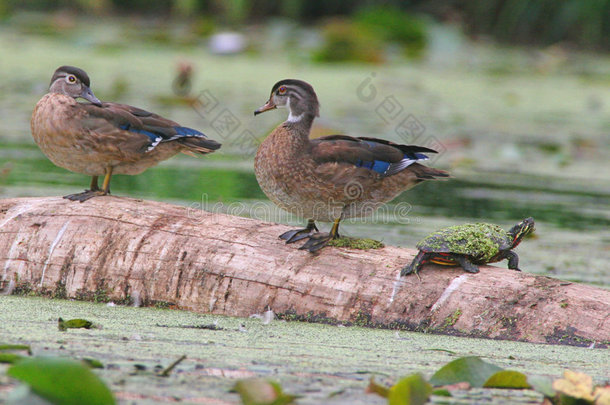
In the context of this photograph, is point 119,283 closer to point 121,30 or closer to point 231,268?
point 231,268

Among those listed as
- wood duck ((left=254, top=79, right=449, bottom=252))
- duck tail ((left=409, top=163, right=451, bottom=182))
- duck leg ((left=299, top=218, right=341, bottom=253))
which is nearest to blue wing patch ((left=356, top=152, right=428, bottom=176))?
wood duck ((left=254, top=79, right=449, bottom=252))

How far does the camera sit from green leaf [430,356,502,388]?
9.46ft

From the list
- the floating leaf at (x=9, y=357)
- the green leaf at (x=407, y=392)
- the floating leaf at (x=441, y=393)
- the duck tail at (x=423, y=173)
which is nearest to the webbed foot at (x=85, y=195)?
the duck tail at (x=423, y=173)

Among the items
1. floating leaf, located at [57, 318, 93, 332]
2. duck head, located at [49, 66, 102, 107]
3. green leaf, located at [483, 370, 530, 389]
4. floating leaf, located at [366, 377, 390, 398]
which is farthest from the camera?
duck head, located at [49, 66, 102, 107]

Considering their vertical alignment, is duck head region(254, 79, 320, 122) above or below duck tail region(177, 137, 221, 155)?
above

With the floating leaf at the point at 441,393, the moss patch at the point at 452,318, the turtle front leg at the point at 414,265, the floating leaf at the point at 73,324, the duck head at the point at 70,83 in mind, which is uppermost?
the duck head at the point at 70,83

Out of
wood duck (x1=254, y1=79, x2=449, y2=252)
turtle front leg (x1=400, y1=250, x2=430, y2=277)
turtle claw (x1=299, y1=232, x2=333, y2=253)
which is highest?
wood duck (x1=254, y1=79, x2=449, y2=252)

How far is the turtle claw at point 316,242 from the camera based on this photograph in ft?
13.9

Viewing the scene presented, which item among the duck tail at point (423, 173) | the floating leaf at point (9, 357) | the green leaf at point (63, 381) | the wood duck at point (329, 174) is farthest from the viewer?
the duck tail at point (423, 173)

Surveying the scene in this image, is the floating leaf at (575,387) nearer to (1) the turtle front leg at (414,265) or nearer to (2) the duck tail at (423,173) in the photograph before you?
(1) the turtle front leg at (414,265)

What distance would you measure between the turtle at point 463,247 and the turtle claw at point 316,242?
0.44 metres

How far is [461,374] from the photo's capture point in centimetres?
289

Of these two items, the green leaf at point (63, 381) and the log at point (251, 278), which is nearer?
the green leaf at point (63, 381)

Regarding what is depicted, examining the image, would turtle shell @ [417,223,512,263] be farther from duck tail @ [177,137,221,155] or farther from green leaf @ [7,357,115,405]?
green leaf @ [7,357,115,405]
